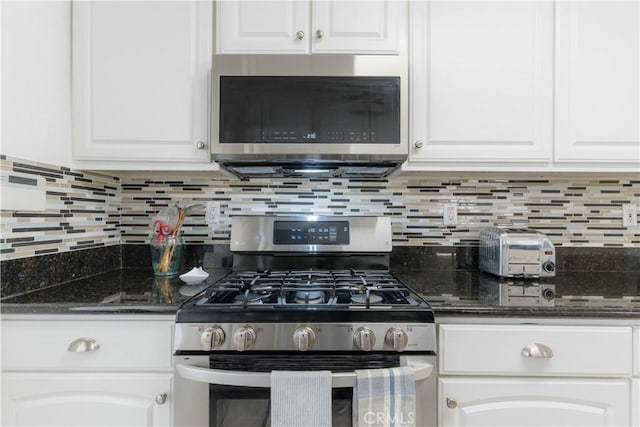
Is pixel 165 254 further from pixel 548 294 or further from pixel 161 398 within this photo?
pixel 548 294

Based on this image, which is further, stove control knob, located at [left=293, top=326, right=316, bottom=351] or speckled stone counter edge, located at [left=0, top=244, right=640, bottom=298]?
speckled stone counter edge, located at [left=0, top=244, right=640, bottom=298]

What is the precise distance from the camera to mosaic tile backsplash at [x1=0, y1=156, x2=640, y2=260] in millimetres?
1759

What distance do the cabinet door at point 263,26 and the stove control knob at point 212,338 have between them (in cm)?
101

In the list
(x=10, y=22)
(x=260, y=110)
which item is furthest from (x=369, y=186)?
(x=10, y=22)

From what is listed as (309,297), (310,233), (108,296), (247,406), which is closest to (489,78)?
(310,233)

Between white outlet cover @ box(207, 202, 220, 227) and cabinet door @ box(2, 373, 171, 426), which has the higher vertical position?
white outlet cover @ box(207, 202, 220, 227)

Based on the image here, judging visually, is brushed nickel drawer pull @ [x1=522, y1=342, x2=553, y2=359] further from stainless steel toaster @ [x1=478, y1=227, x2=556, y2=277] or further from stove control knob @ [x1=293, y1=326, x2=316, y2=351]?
stove control knob @ [x1=293, y1=326, x2=316, y2=351]

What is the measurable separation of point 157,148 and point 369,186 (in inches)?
36.1

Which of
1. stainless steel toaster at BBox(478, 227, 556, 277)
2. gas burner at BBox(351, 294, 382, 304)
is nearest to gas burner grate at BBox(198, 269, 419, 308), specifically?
gas burner at BBox(351, 294, 382, 304)

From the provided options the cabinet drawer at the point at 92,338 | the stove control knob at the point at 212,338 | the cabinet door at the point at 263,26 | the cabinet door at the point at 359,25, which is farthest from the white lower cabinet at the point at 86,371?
the cabinet door at the point at 359,25

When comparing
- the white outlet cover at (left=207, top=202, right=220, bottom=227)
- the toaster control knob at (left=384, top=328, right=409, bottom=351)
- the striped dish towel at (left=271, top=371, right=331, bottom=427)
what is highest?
the white outlet cover at (left=207, top=202, right=220, bottom=227)

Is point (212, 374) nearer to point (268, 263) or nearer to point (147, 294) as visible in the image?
point (147, 294)

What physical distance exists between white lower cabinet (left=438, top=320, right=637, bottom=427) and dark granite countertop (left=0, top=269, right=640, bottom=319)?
0.05 metres

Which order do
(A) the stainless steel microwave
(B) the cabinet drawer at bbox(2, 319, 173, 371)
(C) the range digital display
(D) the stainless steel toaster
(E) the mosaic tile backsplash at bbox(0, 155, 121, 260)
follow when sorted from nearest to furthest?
1. (B) the cabinet drawer at bbox(2, 319, 173, 371)
2. (E) the mosaic tile backsplash at bbox(0, 155, 121, 260)
3. (A) the stainless steel microwave
4. (D) the stainless steel toaster
5. (C) the range digital display
